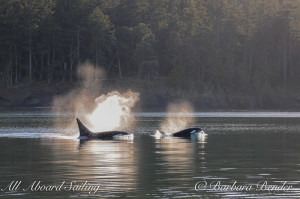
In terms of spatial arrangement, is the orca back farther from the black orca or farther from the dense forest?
the dense forest

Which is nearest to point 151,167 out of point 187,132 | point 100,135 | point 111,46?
point 100,135

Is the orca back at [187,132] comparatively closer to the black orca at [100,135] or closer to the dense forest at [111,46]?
the black orca at [100,135]

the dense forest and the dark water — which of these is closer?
the dark water

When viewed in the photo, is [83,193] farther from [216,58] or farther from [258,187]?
[216,58]

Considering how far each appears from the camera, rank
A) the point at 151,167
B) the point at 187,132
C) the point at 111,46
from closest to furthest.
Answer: the point at 151,167, the point at 187,132, the point at 111,46

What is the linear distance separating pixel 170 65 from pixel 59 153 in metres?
150

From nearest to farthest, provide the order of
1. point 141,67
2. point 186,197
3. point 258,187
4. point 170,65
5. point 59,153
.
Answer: point 186,197 → point 258,187 → point 59,153 → point 141,67 → point 170,65

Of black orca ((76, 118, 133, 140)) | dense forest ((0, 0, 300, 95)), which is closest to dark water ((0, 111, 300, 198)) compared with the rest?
black orca ((76, 118, 133, 140))

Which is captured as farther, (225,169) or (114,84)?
(114,84)

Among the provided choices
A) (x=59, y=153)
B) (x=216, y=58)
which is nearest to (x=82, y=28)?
(x=216, y=58)

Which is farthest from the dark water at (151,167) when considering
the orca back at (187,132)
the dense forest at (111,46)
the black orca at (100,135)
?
the dense forest at (111,46)

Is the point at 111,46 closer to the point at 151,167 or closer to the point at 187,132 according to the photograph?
the point at 187,132

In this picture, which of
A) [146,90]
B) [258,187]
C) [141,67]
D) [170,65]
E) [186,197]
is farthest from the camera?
[170,65]

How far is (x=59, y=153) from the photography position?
45156 mm
